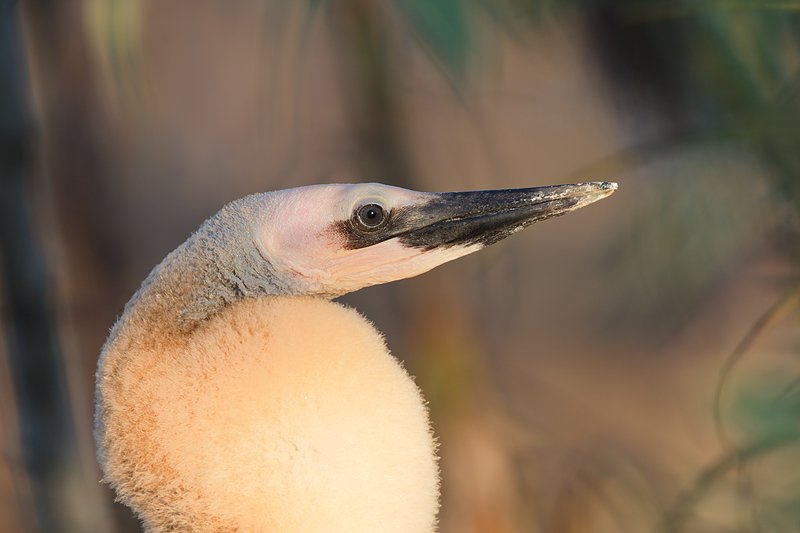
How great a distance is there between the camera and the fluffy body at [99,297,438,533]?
82 cm

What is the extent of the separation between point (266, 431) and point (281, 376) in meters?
0.04

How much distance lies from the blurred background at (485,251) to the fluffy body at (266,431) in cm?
103

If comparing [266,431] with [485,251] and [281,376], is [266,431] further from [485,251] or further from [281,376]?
[485,251]

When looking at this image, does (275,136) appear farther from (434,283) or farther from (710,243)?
(710,243)

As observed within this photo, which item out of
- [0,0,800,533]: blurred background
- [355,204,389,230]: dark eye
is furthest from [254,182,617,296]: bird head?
[0,0,800,533]: blurred background

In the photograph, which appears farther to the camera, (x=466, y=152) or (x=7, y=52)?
(x=466, y=152)

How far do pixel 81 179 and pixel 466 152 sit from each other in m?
1.04

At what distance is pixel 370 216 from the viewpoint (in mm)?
937

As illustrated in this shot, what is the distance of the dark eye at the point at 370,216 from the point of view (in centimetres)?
93

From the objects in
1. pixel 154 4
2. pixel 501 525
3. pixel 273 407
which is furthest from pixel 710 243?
pixel 154 4

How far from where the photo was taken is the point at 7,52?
196 centimetres

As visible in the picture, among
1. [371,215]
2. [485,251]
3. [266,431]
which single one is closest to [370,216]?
[371,215]

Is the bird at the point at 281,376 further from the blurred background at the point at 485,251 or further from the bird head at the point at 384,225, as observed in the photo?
the blurred background at the point at 485,251

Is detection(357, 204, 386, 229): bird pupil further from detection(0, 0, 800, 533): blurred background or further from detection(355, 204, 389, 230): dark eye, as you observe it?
detection(0, 0, 800, 533): blurred background
